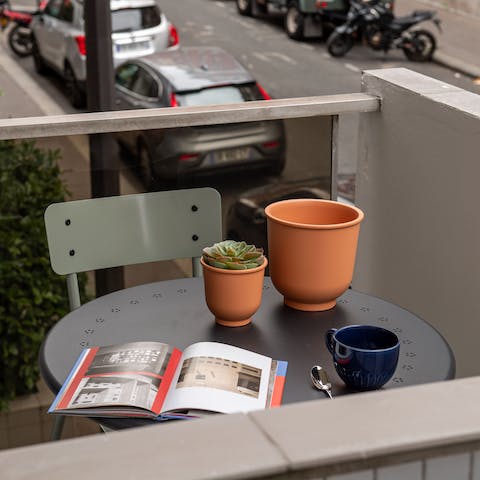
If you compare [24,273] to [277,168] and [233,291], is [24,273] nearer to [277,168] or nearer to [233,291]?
[277,168]

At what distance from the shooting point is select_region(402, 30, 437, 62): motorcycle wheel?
16.8 meters

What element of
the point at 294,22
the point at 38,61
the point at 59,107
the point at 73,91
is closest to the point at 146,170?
the point at 59,107

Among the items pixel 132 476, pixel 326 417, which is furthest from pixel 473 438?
pixel 132 476

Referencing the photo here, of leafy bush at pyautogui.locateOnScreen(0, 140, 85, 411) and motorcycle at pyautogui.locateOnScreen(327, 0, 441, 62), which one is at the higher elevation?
leafy bush at pyautogui.locateOnScreen(0, 140, 85, 411)

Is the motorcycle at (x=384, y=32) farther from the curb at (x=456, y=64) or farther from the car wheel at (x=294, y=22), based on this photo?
the car wheel at (x=294, y=22)

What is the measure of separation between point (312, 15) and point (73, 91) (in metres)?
6.31

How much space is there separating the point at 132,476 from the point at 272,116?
2.55 m

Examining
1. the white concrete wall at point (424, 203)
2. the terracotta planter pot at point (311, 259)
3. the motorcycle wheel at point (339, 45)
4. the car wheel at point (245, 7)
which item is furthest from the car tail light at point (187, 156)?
the car wheel at point (245, 7)

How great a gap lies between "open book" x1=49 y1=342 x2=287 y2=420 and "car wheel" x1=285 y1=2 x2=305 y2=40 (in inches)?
669

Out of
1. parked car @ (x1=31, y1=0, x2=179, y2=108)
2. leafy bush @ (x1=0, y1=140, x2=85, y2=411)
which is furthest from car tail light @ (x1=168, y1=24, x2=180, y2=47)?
leafy bush @ (x1=0, y1=140, x2=85, y2=411)

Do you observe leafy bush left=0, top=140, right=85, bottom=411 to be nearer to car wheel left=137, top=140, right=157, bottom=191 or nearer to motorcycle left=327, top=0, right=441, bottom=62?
car wheel left=137, top=140, right=157, bottom=191

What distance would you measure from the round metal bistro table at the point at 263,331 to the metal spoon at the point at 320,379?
12 millimetres

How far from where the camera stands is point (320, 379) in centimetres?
219

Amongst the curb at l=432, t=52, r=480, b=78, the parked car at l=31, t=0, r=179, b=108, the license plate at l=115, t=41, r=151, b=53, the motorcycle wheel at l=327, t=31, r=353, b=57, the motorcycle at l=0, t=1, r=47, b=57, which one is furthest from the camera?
the motorcycle wheel at l=327, t=31, r=353, b=57
